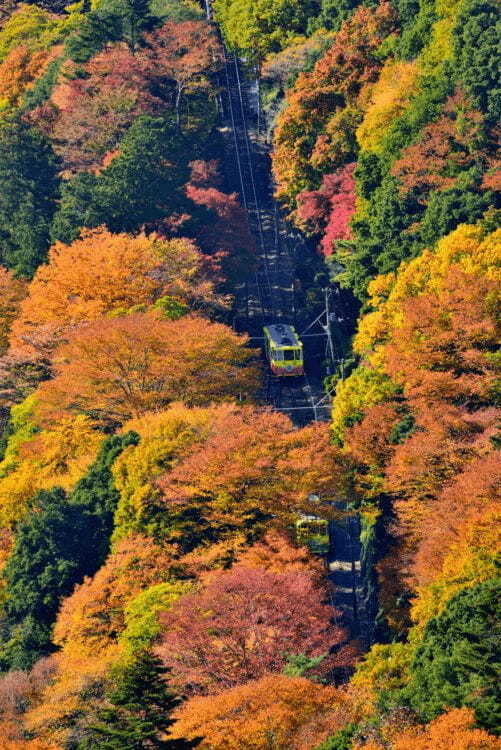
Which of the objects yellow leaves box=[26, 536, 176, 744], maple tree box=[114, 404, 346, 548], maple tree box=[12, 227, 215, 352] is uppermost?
maple tree box=[12, 227, 215, 352]

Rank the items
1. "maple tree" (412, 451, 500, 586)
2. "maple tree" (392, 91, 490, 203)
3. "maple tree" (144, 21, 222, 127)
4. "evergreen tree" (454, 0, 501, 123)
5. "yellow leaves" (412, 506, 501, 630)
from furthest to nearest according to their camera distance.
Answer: "maple tree" (144, 21, 222, 127) → "evergreen tree" (454, 0, 501, 123) → "maple tree" (392, 91, 490, 203) → "maple tree" (412, 451, 500, 586) → "yellow leaves" (412, 506, 501, 630)

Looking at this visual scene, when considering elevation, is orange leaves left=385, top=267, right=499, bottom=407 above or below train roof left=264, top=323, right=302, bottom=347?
above

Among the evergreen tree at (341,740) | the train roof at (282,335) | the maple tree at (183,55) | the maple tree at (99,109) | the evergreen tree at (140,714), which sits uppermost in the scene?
the maple tree at (183,55)

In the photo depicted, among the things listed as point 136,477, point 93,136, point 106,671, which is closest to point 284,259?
point 93,136

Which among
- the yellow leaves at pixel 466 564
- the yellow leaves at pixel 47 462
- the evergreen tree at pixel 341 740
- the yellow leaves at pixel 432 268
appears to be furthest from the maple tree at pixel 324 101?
the evergreen tree at pixel 341 740

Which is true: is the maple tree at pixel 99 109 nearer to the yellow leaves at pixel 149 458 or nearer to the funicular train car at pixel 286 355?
the funicular train car at pixel 286 355

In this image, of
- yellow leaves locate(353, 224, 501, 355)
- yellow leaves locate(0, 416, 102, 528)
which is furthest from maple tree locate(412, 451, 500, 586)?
yellow leaves locate(0, 416, 102, 528)

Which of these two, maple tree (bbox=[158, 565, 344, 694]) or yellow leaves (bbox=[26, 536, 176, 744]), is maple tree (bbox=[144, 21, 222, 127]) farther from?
maple tree (bbox=[158, 565, 344, 694])

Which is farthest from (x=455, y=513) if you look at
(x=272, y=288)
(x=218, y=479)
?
(x=272, y=288)
